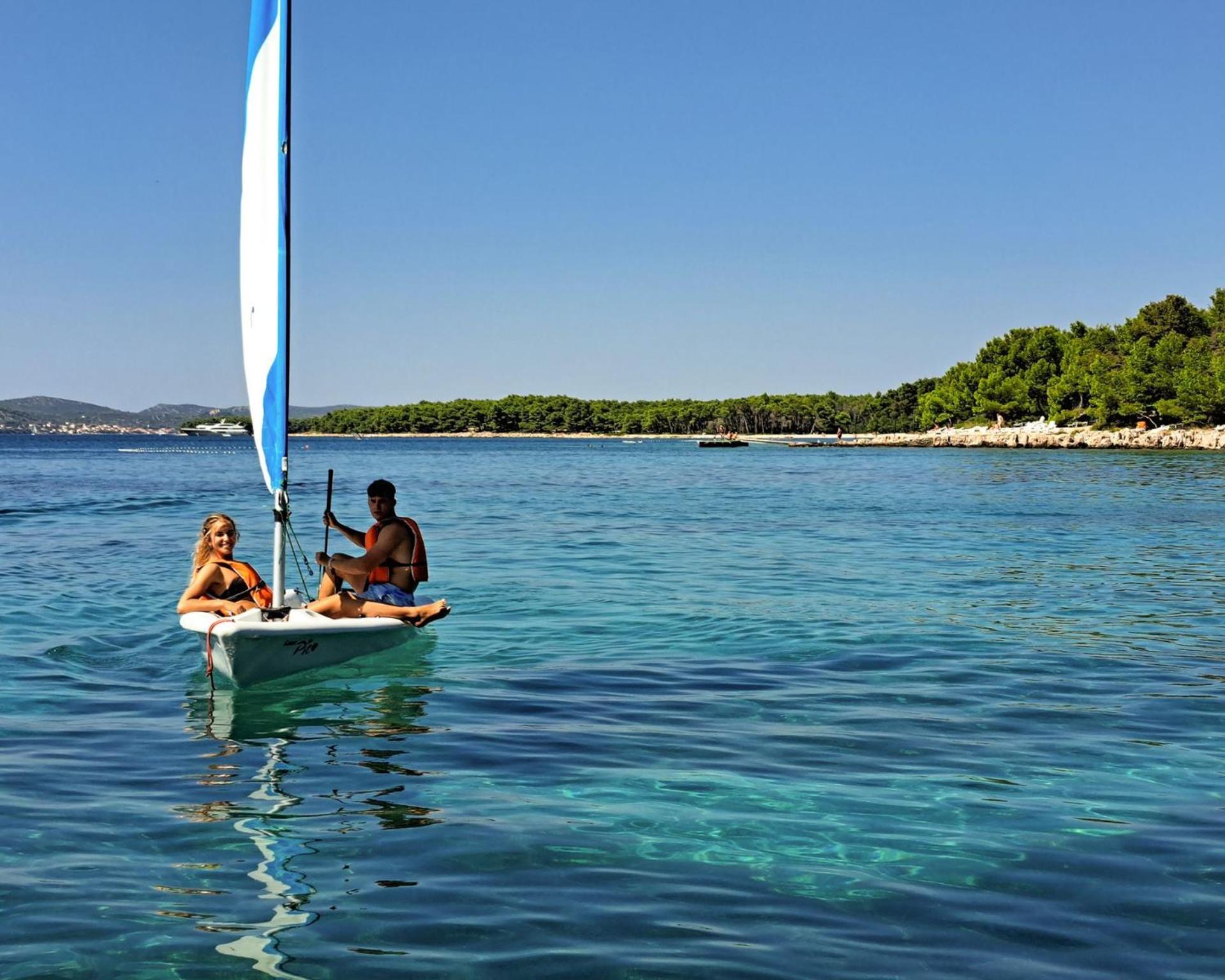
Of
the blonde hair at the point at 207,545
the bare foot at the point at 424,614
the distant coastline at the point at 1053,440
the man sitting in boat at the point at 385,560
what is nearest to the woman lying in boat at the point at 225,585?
the blonde hair at the point at 207,545

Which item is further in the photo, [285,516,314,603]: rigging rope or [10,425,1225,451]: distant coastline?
[10,425,1225,451]: distant coastline

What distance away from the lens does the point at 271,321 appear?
11211mm

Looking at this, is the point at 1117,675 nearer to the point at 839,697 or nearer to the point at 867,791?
the point at 839,697

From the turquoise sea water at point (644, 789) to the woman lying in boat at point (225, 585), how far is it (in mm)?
856

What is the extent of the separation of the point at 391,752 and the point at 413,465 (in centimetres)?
10614

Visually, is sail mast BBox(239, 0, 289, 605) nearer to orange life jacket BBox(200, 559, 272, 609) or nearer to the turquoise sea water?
orange life jacket BBox(200, 559, 272, 609)

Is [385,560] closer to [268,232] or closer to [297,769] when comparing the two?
[268,232]

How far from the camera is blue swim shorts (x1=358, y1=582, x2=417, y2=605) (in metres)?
12.7

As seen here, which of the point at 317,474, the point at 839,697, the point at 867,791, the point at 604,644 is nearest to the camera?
the point at 867,791

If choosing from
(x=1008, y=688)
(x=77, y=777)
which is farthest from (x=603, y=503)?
(x=77, y=777)

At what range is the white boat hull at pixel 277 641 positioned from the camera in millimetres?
10609

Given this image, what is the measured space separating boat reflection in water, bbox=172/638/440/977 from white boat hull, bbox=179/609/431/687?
291 millimetres

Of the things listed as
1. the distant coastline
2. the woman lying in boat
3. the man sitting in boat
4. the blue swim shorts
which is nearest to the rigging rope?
the man sitting in boat

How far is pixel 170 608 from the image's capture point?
717 inches
